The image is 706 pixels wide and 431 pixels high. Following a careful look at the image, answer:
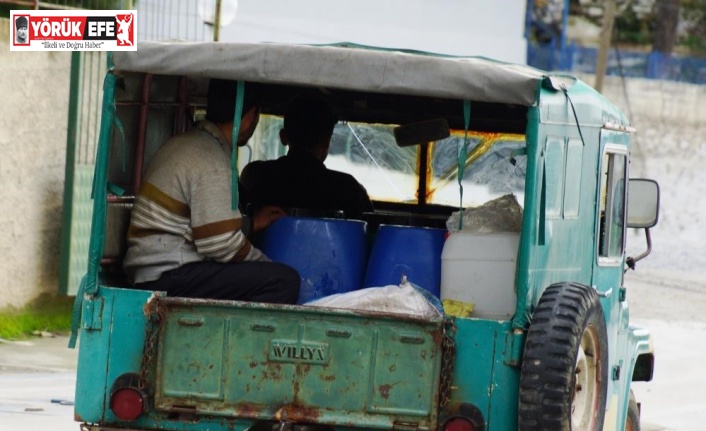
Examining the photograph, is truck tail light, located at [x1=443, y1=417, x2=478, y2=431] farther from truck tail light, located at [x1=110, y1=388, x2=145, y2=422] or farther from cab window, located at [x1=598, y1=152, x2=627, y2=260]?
cab window, located at [x1=598, y1=152, x2=627, y2=260]

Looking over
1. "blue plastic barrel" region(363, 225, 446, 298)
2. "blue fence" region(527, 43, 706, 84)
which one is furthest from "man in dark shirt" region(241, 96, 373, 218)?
"blue fence" region(527, 43, 706, 84)

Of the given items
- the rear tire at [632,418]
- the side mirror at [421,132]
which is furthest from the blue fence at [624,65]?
the rear tire at [632,418]

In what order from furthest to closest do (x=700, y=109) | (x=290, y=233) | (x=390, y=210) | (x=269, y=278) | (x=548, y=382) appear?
(x=700, y=109) → (x=390, y=210) → (x=290, y=233) → (x=269, y=278) → (x=548, y=382)

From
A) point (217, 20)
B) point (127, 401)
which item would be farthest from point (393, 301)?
point (217, 20)

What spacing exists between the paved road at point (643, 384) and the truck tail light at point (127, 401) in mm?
2807

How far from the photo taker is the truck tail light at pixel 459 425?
4996 millimetres

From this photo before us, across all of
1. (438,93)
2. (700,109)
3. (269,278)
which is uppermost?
(438,93)

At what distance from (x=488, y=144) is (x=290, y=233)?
72.5 inches

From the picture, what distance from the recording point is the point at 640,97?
2747 cm

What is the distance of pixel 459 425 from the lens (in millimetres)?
5000

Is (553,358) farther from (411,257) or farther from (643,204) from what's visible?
(643,204)

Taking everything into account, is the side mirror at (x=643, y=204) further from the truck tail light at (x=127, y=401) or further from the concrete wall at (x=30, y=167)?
the concrete wall at (x=30, y=167)

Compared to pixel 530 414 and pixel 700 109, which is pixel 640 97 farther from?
pixel 530 414

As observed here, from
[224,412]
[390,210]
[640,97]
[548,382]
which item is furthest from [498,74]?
[640,97]
